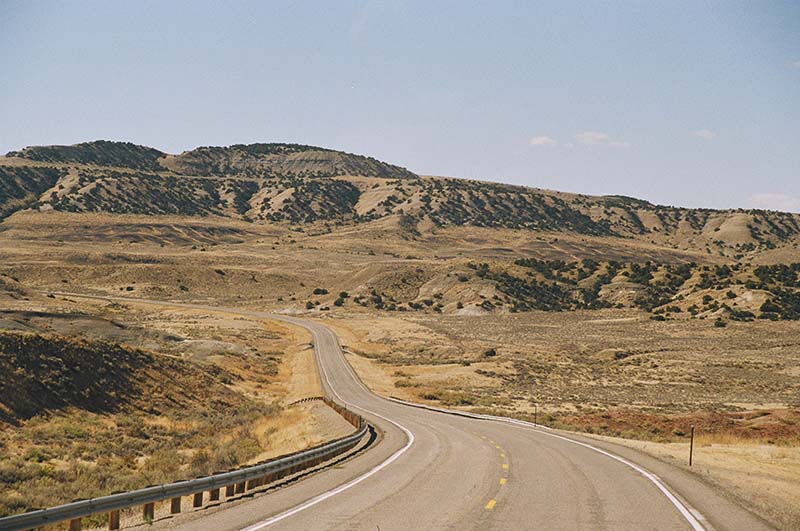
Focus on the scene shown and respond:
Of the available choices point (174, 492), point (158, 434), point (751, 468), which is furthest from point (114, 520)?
point (751, 468)

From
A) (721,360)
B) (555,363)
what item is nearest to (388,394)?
(555,363)

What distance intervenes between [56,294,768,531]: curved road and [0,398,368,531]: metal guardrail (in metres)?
0.59

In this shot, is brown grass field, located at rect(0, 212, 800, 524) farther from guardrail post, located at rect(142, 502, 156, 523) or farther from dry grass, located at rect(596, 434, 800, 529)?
guardrail post, located at rect(142, 502, 156, 523)

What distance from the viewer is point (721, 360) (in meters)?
66.3

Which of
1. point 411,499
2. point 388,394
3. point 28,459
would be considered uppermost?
point 411,499

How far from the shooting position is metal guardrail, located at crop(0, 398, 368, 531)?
379 inches

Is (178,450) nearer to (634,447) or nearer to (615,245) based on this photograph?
(634,447)

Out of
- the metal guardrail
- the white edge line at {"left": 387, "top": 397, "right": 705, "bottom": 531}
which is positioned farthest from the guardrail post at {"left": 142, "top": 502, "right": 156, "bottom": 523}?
the white edge line at {"left": 387, "top": 397, "right": 705, "bottom": 531}

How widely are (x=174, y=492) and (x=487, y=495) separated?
6180 mm

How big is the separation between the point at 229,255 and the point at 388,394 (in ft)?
351

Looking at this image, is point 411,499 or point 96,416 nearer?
point 411,499

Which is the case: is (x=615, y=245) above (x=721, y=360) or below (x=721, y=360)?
above

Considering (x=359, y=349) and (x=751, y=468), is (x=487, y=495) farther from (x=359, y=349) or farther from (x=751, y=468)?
(x=359, y=349)

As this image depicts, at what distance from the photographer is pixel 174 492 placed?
12.2m
